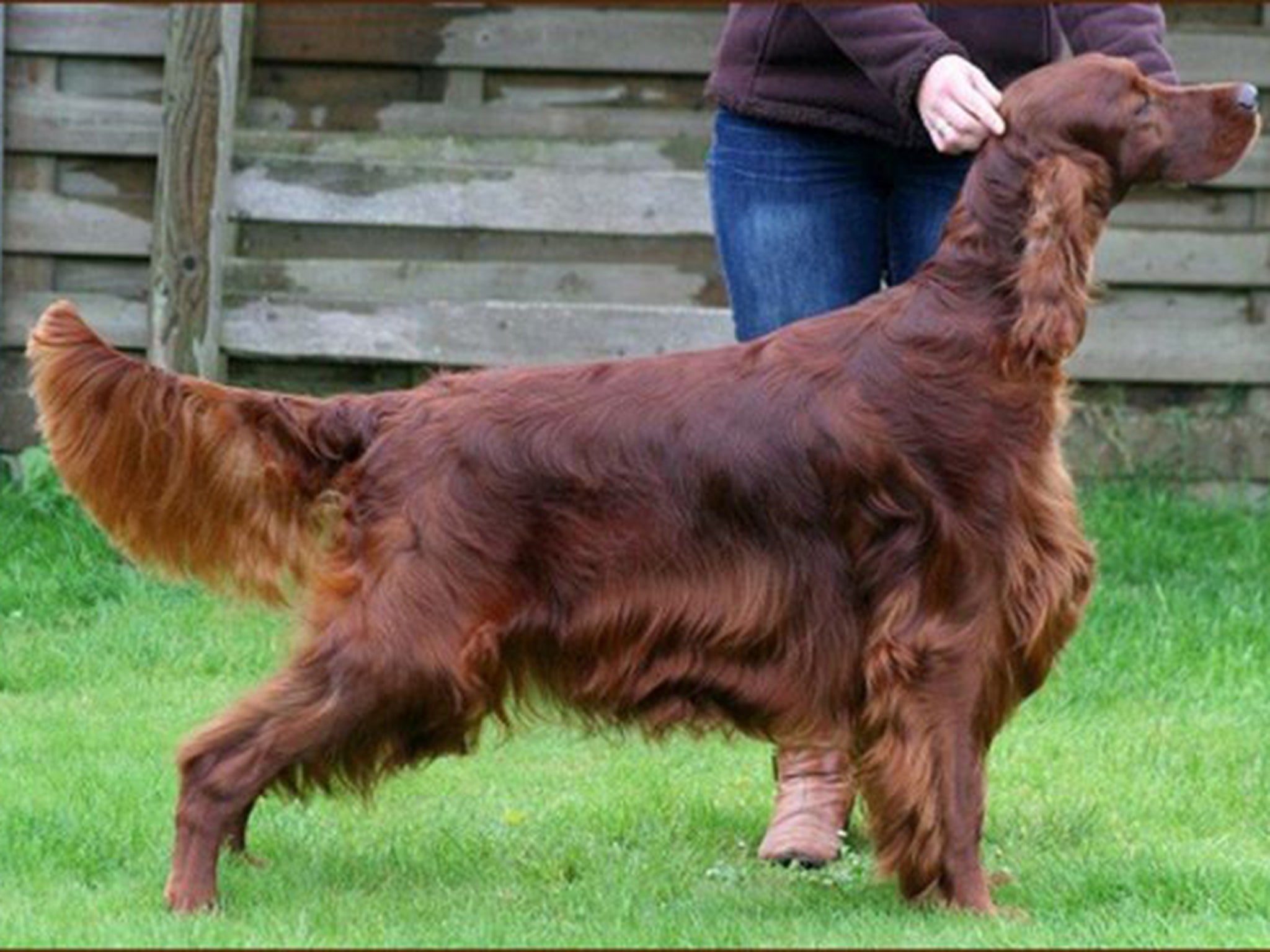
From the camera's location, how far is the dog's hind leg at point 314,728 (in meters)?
4.35

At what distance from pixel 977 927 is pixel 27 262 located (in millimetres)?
4535

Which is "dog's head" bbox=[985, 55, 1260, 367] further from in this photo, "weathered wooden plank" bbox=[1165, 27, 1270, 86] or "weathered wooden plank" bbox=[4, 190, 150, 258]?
"weathered wooden plank" bbox=[4, 190, 150, 258]

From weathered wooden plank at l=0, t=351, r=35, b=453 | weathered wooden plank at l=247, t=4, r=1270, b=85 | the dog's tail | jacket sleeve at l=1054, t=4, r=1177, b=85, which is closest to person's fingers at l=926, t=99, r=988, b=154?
jacket sleeve at l=1054, t=4, r=1177, b=85

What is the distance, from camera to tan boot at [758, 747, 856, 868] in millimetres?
4984

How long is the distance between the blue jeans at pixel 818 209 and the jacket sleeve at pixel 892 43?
0.29m

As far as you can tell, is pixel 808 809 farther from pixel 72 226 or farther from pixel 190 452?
pixel 72 226

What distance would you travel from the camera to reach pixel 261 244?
26.3 feet

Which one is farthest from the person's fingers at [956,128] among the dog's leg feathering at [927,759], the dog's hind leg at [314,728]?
the dog's hind leg at [314,728]

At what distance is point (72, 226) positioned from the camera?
7.92 meters

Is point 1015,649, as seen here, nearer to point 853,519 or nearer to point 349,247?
point 853,519

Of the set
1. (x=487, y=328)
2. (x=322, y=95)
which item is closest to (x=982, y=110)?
(x=487, y=328)

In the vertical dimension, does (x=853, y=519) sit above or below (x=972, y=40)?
below

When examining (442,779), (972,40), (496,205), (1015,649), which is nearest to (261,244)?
(496,205)

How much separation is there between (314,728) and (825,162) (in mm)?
1500
